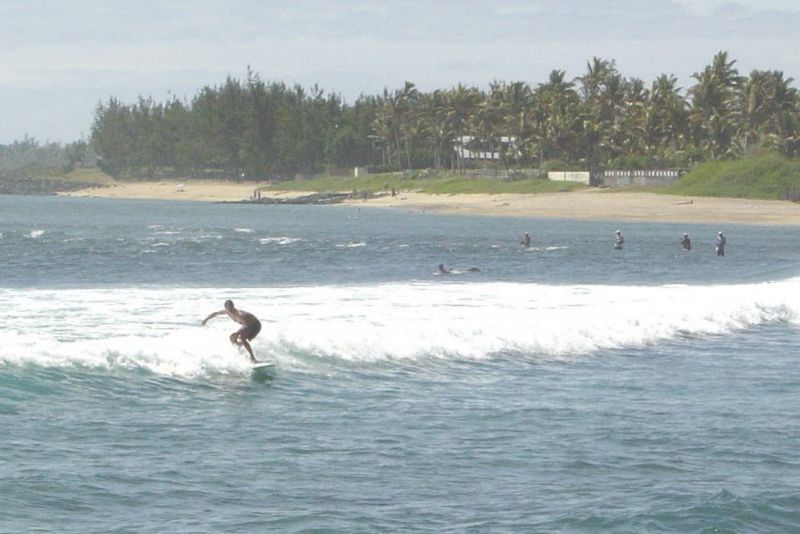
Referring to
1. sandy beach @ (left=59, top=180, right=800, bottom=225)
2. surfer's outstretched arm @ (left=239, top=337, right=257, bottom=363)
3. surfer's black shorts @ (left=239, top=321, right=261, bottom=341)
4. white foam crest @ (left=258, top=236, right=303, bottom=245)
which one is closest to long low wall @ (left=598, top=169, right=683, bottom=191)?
sandy beach @ (left=59, top=180, right=800, bottom=225)

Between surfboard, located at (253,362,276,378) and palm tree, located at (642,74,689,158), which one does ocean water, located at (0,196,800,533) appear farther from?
palm tree, located at (642,74,689,158)

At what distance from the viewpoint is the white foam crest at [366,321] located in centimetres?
2394

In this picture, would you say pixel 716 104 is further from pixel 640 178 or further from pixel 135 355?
pixel 135 355

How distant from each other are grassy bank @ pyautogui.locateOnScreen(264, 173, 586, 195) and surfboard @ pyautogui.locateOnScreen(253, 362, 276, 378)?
9522 centimetres

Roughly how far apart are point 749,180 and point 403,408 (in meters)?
89.2

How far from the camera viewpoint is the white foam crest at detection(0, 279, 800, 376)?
23.9 m

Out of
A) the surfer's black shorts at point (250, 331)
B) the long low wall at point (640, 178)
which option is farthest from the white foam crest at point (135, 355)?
the long low wall at point (640, 178)

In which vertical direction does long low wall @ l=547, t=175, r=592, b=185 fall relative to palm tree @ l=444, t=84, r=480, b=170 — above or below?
below

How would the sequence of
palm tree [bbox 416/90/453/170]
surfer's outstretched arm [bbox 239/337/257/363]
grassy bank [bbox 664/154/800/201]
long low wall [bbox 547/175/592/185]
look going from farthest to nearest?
palm tree [bbox 416/90/453/170] → long low wall [bbox 547/175/592/185] → grassy bank [bbox 664/154/800/201] → surfer's outstretched arm [bbox 239/337/257/363]

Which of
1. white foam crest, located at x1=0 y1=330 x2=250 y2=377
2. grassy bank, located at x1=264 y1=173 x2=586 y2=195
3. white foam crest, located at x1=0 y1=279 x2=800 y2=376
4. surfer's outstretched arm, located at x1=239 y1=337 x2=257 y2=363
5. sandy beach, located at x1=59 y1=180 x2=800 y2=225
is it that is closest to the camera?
white foam crest, located at x1=0 y1=330 x2=250 y2=377

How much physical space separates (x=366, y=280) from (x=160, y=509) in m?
30.8

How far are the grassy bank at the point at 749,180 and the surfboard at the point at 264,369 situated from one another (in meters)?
83.8

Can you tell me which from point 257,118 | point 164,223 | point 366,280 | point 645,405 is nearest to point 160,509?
point 645,405

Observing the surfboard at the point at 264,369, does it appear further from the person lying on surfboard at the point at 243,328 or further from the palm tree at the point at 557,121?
the palm tree at the point at 557,121
